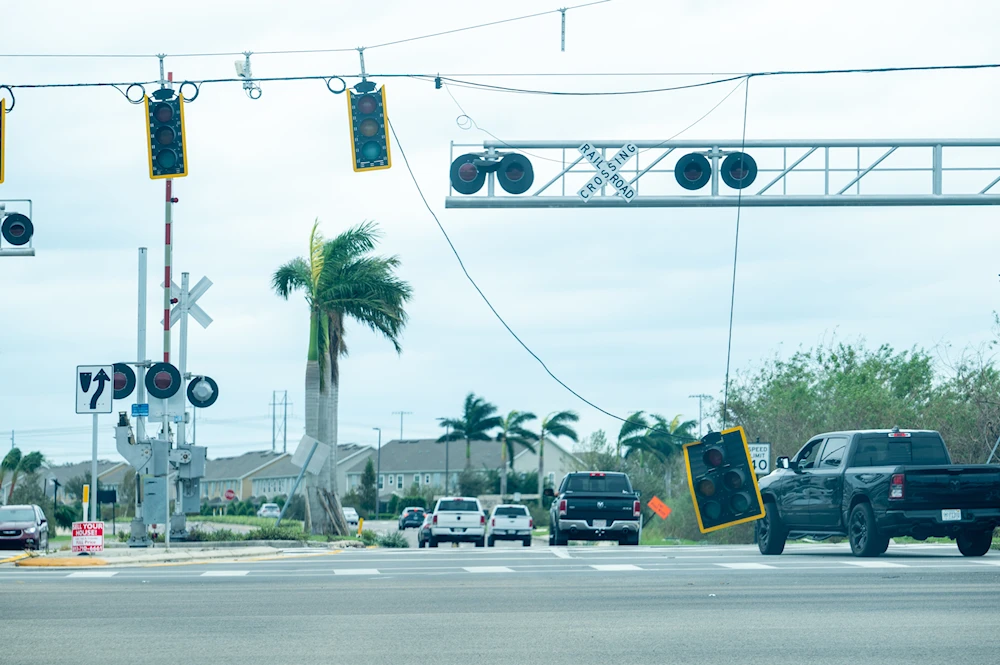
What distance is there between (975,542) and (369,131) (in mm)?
10681

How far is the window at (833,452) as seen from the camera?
67.1ft

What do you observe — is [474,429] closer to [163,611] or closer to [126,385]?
[126,385]

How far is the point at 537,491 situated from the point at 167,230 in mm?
77479

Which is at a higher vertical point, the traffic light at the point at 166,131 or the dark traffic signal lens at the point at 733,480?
the traffic light at the point at 166,131

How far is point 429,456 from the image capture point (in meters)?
122

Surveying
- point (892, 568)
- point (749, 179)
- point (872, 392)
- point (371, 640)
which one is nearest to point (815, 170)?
point (749, 179)

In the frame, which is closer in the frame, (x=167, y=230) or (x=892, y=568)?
(x=892, y=568)

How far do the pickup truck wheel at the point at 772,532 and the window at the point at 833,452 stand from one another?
118 centimetres

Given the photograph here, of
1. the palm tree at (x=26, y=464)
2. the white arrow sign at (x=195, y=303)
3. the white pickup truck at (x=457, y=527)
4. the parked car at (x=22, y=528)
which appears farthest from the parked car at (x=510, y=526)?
the palm tree at (x=26, y=464)

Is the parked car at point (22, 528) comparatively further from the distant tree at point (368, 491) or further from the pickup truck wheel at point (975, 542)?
the distant tree at point (368, 491)

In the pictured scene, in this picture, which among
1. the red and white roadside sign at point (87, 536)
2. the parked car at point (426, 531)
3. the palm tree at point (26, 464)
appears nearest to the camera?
the red and white roadside sign at point (87, 536)

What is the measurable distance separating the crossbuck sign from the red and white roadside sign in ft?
33.0

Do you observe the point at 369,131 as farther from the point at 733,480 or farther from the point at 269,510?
the point at 269,510

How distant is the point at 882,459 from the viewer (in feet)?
66.2
